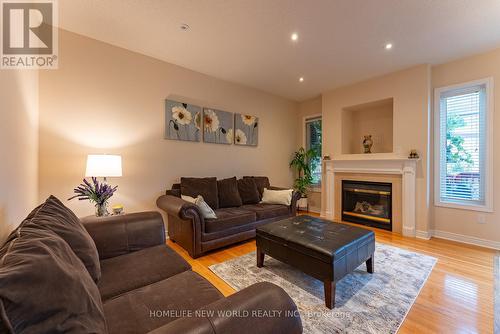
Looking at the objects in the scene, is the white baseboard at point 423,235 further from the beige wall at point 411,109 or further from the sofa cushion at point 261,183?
the sofa cushion at point 261,183

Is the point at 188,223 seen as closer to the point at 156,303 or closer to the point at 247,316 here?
the point at 156,303

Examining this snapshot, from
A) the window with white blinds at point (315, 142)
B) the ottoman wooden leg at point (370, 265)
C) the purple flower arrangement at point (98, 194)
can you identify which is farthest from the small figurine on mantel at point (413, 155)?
the purple flower arrangement at point (98, 194)

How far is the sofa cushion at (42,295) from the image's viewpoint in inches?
20.4

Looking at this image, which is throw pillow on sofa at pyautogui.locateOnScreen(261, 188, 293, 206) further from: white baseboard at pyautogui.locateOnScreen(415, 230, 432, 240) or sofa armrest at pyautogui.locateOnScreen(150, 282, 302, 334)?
sofa armrest at pyautogui.locateOnScreen(150, 282, 302, 334)

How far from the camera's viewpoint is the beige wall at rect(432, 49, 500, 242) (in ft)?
9.46

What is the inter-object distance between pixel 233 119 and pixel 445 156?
3522 mm

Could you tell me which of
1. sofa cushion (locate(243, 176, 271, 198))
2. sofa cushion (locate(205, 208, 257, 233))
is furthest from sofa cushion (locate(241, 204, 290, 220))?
sofa cushion (locate(243, 176, 271, 198))

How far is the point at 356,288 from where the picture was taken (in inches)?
77.3

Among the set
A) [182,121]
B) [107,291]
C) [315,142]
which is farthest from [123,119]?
[315,142]

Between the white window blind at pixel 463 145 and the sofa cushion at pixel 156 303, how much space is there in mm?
3920

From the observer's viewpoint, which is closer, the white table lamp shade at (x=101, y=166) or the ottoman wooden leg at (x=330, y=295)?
the ottoman wooden leg at (x=330, y=295)

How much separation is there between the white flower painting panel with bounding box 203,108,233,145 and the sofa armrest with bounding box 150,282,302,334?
10.2 feet

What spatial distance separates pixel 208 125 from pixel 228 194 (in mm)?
1251

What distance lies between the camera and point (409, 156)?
3.41 metres
